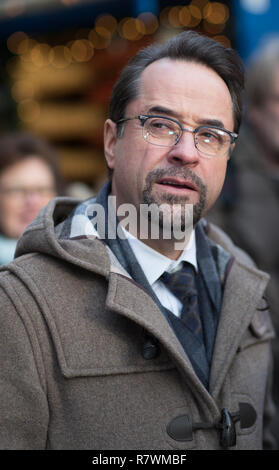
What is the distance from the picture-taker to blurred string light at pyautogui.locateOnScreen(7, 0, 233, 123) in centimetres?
Answer: 496

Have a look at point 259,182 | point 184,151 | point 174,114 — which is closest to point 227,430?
point 184,151

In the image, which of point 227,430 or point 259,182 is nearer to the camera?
point 227,430

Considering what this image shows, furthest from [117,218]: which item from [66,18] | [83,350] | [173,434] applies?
[66,18]

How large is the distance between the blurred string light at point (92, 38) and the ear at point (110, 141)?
3148 mm

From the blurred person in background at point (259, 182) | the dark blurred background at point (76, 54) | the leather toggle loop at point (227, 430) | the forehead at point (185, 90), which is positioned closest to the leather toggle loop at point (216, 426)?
the leather toggle loop at point (227, 430)

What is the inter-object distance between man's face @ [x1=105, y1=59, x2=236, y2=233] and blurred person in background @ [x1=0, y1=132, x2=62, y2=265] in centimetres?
137

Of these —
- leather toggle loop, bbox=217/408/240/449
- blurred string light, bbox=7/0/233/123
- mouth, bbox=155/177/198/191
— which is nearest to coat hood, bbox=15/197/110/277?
mouth, bbox=155/177/198/191

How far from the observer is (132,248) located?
5.88 feet

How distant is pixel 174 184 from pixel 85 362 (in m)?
0.62

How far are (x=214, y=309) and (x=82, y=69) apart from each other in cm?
483

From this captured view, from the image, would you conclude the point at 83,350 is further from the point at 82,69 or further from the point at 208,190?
the point at 82,69

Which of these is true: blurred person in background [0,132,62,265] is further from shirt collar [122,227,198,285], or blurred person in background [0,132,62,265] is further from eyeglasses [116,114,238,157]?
eyeglasses [116,114,238,157]

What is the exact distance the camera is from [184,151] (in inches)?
65.7

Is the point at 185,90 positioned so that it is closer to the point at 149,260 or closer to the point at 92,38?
the point at 149,260
